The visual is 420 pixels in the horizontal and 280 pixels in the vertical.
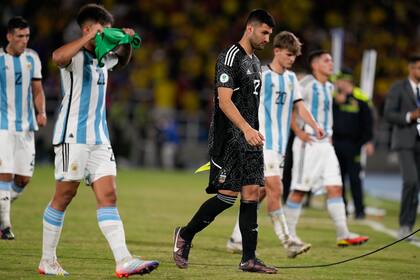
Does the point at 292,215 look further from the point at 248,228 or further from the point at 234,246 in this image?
the point at 248,228

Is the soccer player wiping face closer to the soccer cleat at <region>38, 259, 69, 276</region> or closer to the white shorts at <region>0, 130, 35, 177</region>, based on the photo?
the white shorts at <region>0, 130, 35, 177</region>

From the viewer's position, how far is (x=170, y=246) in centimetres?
1070

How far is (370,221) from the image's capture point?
51.1ft

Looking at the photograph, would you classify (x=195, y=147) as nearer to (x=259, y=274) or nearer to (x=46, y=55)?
(x=46, y=55)

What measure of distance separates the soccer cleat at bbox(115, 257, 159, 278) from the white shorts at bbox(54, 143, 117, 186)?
2.42ft

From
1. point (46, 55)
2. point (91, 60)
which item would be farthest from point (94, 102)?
point (46, 55)

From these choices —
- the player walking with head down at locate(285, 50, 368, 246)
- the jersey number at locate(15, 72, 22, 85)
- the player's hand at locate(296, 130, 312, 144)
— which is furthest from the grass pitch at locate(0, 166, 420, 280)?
the jersey number at locate(15, 72, 22, 85)

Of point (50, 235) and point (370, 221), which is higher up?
point (50, 235)

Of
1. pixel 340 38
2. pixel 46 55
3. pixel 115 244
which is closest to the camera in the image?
pixel 115 244

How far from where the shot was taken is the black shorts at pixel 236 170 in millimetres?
8484

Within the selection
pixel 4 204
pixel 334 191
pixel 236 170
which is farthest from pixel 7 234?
pixel 334 191

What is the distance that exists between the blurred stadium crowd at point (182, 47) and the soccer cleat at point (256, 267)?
21.9 meters

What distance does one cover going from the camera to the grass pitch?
8.56 metres

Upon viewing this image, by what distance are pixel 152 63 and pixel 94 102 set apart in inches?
965
